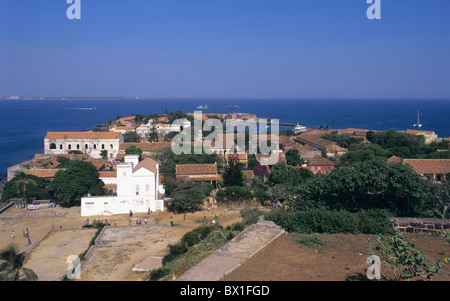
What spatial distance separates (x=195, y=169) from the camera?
30812mm

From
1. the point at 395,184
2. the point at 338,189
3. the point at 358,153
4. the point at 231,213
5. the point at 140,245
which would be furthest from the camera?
the point at 358,153

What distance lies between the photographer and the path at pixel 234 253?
9141mm

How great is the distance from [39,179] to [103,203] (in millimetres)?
7690

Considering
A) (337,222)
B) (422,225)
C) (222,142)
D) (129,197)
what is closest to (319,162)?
(222,142)

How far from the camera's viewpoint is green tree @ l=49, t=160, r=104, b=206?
25.5 m

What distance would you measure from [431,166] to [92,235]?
2829cm

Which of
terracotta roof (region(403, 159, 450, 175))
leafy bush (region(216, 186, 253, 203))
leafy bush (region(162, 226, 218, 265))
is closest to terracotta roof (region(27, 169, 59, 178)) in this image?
leafy bush (region(216, 186, 253, 203))

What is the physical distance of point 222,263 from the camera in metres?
9.82

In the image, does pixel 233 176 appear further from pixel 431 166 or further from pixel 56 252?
pixel 431 166

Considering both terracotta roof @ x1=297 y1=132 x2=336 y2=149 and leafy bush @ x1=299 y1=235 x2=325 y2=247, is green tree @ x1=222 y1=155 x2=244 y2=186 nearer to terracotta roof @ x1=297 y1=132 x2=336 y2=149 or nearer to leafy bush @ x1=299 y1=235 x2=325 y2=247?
leafy bush @ x1=299 y1=235 x2=325 y2=247

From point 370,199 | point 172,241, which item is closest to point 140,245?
point 172,241

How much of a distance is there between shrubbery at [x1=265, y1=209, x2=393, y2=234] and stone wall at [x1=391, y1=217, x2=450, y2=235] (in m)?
0.41

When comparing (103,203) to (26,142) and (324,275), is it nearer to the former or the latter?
(324,275)

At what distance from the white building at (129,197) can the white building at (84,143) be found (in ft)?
80.7
